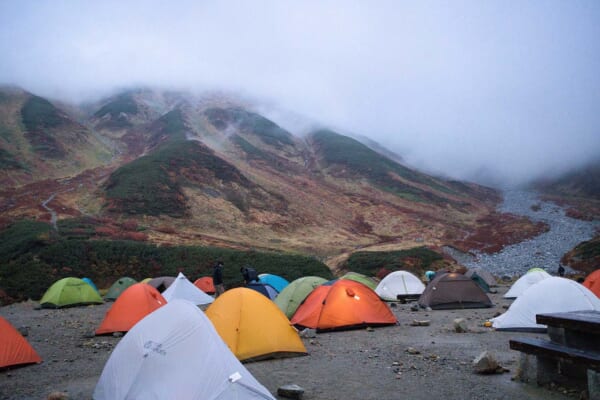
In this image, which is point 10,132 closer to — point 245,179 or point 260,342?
point 245,179

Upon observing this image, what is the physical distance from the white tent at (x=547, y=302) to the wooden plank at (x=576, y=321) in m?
4.36

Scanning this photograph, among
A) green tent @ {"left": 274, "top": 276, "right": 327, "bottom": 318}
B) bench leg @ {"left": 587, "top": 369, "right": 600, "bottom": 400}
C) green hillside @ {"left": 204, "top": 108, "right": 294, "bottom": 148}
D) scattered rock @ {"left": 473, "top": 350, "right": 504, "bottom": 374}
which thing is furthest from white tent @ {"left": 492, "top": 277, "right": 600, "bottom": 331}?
green hillside @ {"left": 204, "top": 108, "right": 294, "bottom": 148}

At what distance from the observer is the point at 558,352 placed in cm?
647

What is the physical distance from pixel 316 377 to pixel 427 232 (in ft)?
175

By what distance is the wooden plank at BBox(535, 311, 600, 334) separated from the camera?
6.07 meters

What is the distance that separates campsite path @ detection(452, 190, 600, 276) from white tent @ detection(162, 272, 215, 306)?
2644 centimetres

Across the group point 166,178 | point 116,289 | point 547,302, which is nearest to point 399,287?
point 547,302

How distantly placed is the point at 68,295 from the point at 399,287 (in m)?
16.6

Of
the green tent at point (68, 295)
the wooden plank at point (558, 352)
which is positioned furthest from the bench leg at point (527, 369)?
the green tent at point (68, 295)

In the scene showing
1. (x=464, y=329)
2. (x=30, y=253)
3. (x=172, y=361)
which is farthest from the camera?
(x=30, y=253)

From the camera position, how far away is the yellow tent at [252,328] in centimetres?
945

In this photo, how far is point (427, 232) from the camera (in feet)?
192

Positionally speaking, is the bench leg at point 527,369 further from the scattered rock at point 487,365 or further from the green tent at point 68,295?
the green tent at point 68,295

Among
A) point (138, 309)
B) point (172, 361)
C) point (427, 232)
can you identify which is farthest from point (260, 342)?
point (427, 232)
